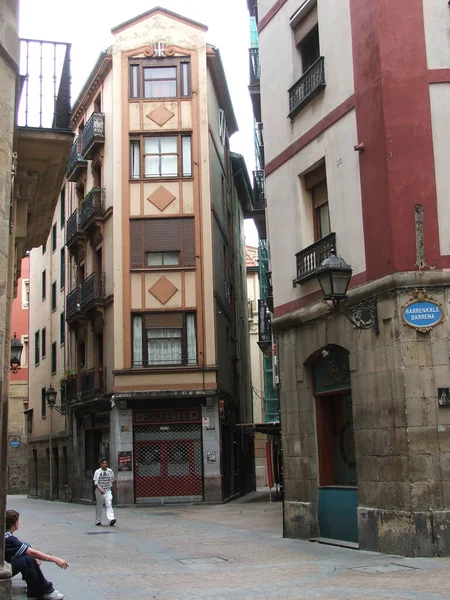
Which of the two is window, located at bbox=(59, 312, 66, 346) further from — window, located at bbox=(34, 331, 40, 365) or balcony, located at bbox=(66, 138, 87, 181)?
balcony, located at bbox=(66, 138, 87, 181)

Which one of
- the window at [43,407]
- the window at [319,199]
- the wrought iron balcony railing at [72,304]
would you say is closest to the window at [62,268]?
the wrought iron balcony railing at [72,304]

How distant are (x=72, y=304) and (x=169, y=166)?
8.04 meters

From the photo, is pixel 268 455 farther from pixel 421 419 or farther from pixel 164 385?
pixel 421 419

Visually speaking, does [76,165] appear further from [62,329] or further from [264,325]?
[264,325]

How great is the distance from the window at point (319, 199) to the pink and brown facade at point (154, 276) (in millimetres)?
14617

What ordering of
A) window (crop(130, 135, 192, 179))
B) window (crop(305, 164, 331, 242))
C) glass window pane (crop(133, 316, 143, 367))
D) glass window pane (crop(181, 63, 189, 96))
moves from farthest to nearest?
1. glass window pane (crop(181, 63, 189, 96))
2. window (crop(130, 135, 192, 179))
3. glass window pane (crop(133, 316, 143, 367))
4. window (crop(305, 164, 331, 242))

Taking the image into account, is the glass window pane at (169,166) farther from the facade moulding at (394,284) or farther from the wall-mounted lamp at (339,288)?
the wall-mounted lamp at (339,288)

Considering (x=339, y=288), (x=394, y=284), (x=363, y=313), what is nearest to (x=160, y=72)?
(x=363, y=313)

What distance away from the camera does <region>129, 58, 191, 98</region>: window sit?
104 feet

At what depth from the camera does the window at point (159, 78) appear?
1246 inches

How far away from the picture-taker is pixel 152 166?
31156 mm

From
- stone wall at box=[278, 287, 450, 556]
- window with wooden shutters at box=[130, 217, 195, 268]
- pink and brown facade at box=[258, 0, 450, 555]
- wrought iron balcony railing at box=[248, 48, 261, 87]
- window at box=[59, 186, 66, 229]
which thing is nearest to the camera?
stone wall at box=[278, 287, 450, 556]

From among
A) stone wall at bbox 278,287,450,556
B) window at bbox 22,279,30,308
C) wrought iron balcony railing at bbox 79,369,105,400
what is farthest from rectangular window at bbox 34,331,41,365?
stone wall at bbox 278,287,450,556

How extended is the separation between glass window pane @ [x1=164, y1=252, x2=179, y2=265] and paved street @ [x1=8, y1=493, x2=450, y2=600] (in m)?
13.2
